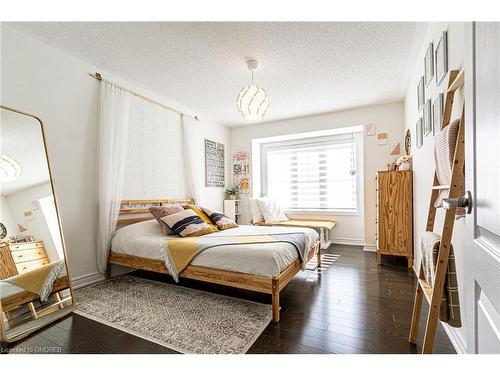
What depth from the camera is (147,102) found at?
3229 mm

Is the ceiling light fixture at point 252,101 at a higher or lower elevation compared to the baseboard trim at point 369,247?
higher

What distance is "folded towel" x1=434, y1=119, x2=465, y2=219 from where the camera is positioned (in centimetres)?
115

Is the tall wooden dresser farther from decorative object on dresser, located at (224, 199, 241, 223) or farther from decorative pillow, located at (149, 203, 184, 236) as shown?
decorative pillow, located at (149, 203, 184, 236)

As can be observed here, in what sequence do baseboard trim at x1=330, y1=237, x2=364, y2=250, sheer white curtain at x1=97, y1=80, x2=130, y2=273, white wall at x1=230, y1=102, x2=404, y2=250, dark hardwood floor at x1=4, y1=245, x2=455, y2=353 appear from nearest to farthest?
dark hardwood floor at x1=4, y1=245, x2=455, y2=353
sheer white curtain at x1=97, y1=80, x2=130, y2=273
white wall at x1=230, y1=102, x2=404, y2=250
baseboard trim at x1=330, y1=237, x2=364, y2=250

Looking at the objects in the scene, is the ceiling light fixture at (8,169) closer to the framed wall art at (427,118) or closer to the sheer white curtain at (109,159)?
the sheer white curtain at (109,159)

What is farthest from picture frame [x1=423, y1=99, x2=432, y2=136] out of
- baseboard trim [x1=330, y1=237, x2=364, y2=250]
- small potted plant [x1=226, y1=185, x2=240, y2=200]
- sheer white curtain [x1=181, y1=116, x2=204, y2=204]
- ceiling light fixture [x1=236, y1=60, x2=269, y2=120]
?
small potted plant [x1=226, y1=185, x2=240, y2=200]

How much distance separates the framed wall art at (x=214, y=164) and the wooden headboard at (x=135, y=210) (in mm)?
1220

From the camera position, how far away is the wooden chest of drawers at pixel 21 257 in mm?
1730

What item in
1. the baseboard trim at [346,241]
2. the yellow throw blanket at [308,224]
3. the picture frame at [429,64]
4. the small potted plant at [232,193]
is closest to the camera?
the picture frame at [429,64]

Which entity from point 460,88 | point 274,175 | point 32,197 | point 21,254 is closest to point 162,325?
point 21,254

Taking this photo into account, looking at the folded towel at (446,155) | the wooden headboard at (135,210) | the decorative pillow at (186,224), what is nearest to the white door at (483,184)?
the folded towel at (446,155)

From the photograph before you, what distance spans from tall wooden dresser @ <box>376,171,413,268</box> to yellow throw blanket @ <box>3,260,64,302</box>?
360 centimetres
